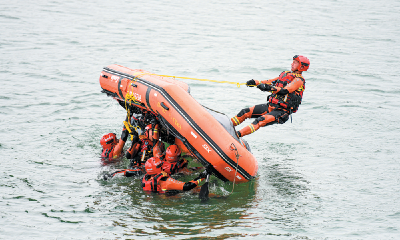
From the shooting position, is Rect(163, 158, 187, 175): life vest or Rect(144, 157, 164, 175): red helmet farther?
Rect(163, 158, 187, 175): life vest

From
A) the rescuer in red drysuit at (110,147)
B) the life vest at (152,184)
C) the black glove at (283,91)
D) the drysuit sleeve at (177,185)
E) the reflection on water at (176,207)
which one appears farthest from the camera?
the rescuer in red drysuit at (110,147)

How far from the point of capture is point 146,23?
24.4 metres

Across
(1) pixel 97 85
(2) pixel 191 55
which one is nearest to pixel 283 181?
(1) pixel 97 85

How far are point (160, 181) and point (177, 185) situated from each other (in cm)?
31

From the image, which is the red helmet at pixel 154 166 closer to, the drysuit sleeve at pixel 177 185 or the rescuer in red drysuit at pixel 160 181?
the rescuer in red drysuit at pixel 160 181

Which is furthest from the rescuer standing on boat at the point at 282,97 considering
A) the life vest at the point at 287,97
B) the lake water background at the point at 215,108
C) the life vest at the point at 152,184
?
the life vest at the point at 152,184

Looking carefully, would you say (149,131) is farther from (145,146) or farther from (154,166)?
(154,166)

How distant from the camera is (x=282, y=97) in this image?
810 cm

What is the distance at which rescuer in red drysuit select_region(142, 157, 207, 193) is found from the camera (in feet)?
22.8

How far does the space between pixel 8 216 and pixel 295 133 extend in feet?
23.2

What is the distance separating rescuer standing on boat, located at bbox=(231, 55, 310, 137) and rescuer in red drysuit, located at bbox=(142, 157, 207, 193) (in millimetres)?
1449

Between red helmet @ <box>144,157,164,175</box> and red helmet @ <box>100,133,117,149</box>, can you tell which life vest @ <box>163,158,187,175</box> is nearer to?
red helmet @ <box>144,157,164,175</box>

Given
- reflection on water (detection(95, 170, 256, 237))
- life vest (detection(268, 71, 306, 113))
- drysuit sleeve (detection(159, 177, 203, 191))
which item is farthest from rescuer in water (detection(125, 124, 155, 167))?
life vest (detection(268, 71, 306, 113))

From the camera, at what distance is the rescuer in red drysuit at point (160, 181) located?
22.8 feet
